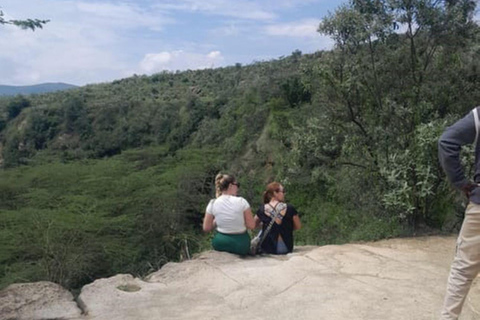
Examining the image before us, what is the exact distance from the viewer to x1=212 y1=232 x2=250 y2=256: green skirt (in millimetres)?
6156

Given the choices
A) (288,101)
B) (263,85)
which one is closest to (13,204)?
(288,101)

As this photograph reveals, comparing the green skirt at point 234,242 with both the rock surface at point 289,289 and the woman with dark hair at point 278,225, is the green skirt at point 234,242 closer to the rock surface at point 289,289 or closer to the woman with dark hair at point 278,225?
the rock surface at point 289,289

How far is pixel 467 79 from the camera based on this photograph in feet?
25.0

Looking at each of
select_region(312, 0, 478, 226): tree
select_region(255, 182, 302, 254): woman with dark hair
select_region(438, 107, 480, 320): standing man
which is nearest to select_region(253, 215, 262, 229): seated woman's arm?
select_region(255, 182, 302, 254): woman with dark hair

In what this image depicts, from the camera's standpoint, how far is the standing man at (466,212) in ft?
11.1

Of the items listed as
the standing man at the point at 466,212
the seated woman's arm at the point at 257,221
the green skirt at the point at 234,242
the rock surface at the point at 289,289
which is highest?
the standing man at the point at 466,212

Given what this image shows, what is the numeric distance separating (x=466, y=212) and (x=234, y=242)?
3.14m

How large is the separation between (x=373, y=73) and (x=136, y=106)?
43330mm

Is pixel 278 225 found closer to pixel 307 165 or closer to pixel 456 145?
pixel 307 165

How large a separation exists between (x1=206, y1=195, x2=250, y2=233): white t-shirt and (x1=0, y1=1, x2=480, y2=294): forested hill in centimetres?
215

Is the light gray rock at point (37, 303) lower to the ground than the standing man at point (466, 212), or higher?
lower

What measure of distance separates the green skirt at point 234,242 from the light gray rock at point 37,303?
1866 mm

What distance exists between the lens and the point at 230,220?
6082mm

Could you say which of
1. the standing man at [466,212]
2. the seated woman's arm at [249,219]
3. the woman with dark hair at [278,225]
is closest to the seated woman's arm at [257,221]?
the woman with dark hair at [278,225]
